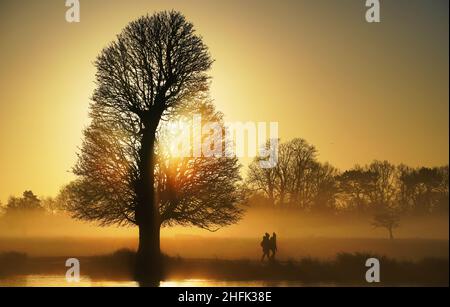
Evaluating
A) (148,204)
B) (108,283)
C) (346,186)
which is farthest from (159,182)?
(346,186)

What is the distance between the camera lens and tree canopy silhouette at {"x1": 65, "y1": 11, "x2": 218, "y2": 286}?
30.7 m

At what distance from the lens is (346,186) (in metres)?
58.2

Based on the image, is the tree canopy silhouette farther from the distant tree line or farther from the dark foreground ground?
the distant tree line

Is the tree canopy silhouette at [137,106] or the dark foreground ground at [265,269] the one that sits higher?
the tree canopy silhouette at [137,106]

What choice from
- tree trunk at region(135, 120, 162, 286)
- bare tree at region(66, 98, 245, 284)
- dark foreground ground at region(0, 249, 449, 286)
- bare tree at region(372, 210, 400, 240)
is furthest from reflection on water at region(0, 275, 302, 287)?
bare tree at region(372, 210, 400, 240)

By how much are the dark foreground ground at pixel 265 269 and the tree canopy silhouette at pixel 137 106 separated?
2.39 metres

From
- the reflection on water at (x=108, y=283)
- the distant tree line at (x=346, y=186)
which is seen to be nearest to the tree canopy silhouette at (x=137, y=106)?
the reflection on water at (x=108, y=283)

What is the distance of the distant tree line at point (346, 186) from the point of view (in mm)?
52156

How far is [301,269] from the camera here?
90.9 feet

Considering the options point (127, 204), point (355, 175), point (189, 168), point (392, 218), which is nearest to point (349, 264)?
point (189, 168)

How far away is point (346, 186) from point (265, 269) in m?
31.6

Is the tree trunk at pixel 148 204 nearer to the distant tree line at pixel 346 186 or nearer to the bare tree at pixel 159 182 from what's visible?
the bare tree at pixel 159 182

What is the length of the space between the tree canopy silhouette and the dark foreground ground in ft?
7.83
